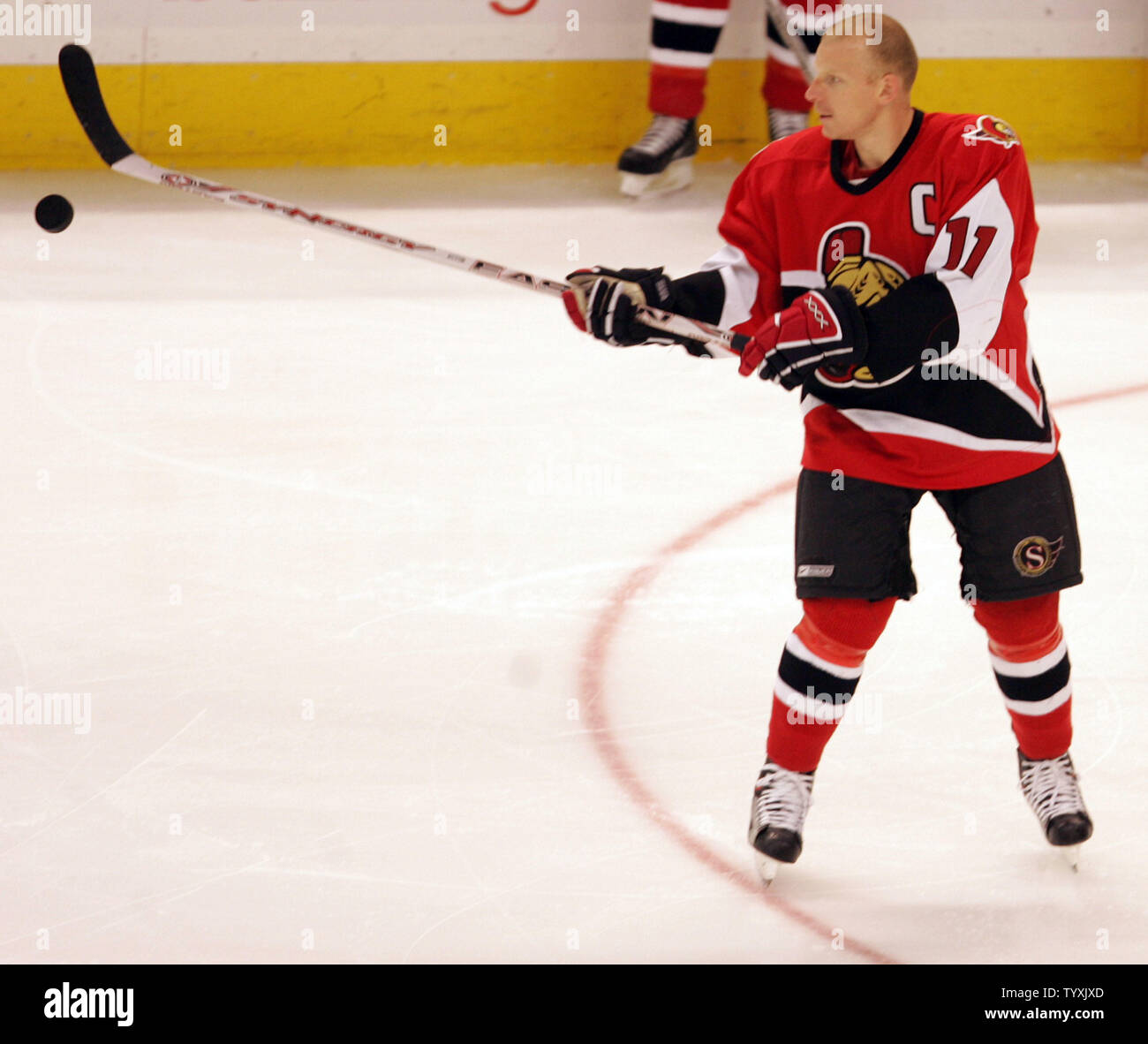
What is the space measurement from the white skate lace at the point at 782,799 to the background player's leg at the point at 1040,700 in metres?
0.28

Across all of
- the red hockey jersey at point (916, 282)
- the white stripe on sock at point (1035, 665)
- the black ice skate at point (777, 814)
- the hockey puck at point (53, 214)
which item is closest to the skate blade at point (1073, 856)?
the white stripe on sock at point (1035, 665)

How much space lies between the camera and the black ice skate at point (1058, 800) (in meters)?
2.13

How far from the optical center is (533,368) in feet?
13.4

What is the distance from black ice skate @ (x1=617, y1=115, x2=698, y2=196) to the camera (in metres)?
5.47

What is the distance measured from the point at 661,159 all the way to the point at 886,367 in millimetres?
3680

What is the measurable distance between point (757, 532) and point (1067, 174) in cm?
318

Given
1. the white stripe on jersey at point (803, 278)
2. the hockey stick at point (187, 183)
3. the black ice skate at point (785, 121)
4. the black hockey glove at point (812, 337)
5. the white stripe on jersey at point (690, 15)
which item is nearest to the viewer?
the black hockey glove at point (812, 337)

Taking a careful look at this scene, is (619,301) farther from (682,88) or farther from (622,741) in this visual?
(682,88)

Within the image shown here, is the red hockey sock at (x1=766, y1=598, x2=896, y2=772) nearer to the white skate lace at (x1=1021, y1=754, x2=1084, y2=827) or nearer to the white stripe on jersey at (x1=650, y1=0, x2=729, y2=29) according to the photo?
the white skate lace at (x1=1021, y1=754, x2=1084, y2=827)

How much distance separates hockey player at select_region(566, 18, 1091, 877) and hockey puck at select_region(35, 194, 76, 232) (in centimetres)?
69

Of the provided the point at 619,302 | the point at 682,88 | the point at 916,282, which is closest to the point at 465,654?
the point at 619,302

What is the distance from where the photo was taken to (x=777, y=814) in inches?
83.8

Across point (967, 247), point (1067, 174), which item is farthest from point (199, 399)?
point (1067, 174)

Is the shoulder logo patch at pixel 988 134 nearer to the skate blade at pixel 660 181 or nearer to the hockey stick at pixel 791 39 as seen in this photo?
the hockey stick at pixel 791 39
